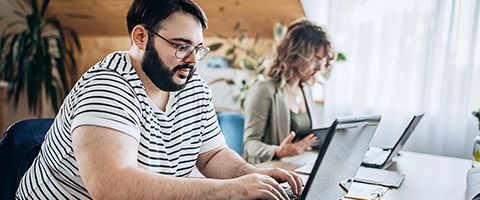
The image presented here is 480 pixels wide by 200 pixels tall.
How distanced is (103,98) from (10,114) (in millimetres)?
3618

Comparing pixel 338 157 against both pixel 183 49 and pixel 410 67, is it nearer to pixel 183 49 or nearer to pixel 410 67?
pixel 183 49

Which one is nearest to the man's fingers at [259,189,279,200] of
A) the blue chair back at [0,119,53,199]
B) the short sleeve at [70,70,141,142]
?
the short sleeve at [70,70,141,142]

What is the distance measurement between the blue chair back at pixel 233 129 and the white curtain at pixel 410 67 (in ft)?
2.97

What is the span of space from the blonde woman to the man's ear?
0.92m

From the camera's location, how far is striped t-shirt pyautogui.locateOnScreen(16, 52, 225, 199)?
1.13m

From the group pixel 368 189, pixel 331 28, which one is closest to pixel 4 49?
pixel 331 28

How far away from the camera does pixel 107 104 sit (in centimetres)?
112

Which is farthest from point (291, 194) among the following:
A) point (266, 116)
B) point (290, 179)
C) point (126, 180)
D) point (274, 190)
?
point (266, 116)

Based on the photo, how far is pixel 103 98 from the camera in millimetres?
1131

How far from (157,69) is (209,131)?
1.08 feet

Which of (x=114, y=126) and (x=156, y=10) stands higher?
(x=156, y=10)

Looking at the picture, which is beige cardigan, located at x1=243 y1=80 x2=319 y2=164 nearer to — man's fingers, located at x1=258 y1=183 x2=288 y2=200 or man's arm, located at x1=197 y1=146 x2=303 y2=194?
man's arm, located at x1=197 y1=146 x2=303 y2=194

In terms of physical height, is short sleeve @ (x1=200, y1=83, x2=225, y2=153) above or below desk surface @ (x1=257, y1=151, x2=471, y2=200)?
above

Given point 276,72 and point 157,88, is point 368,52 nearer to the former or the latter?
point 276,72
